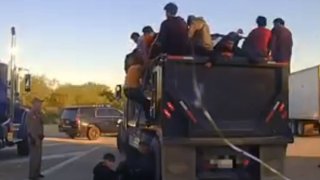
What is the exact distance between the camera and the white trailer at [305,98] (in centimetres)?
4000

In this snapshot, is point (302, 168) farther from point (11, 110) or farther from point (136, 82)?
point (11, 110)

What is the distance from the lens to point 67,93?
89.2 m

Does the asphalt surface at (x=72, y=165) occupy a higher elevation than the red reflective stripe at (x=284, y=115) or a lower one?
lower

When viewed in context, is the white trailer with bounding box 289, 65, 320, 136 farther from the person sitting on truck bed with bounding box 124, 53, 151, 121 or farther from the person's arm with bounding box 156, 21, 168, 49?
the person's arm with bounding box 156, 21, 168, 49

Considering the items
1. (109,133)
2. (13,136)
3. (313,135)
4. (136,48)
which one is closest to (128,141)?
(136,48)

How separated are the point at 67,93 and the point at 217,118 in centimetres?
7881

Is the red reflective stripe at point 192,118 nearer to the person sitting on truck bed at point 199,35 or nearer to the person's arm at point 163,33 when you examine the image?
the person sitting on truck bed at point 199,35

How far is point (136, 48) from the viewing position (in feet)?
46.6

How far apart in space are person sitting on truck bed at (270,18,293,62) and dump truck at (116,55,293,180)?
77cm

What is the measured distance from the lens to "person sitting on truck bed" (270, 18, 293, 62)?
12461 mm

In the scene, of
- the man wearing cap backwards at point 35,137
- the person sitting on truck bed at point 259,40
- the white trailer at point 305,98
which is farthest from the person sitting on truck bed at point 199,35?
the white trailer at point 305,98

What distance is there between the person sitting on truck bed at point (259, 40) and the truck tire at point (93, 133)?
1017 inches

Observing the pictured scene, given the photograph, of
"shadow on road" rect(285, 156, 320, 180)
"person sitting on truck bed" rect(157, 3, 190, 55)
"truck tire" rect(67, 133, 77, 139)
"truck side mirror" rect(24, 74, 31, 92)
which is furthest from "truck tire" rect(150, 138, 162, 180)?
"truck tire" rect(67, 133, 77, 139)

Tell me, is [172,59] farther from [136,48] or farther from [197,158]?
[136,48]
